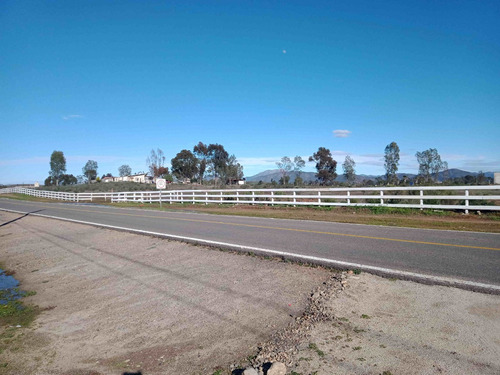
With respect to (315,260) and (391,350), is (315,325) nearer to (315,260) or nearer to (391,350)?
(391,350)

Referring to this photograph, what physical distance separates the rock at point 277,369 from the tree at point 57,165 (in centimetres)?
13032

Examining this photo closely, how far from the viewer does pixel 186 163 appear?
85875 mm

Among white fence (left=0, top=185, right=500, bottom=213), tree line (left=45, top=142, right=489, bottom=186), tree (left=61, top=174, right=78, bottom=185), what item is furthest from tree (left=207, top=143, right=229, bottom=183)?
tree (left=61, top=174, right=78, bottom=185)

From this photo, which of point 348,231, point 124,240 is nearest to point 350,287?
point 348,231

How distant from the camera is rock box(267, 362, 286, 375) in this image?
356 cm

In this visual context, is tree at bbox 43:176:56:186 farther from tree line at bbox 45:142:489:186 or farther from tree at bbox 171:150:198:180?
tree at bbox 171:150:198:180

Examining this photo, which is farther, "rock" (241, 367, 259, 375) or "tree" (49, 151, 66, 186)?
"tree" (49, 151, 66, 186)

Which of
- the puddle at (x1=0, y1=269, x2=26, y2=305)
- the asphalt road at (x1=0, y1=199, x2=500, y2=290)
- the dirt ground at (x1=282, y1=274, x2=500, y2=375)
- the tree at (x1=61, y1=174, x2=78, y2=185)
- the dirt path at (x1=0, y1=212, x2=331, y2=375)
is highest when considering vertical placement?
the tree at (x1=61, y1=174, x2=78, y2=185)

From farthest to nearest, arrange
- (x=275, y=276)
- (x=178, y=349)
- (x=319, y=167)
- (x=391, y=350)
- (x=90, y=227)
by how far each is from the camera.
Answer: (x=319, y=167)
(x=90, y=227)
(x=275, y=276)
(x=178, y=349)
(x=391, y=350)

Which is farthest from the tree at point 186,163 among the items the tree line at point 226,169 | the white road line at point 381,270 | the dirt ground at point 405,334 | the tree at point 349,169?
the dirt ground at point 405,334

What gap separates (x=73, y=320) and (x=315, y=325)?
430 cm

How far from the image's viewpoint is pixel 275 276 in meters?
6.83

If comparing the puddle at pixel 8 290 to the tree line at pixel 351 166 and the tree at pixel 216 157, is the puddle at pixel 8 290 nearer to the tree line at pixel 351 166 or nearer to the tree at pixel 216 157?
the tree line at pixel 351 166

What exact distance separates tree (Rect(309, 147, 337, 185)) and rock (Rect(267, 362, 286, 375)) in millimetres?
57335
